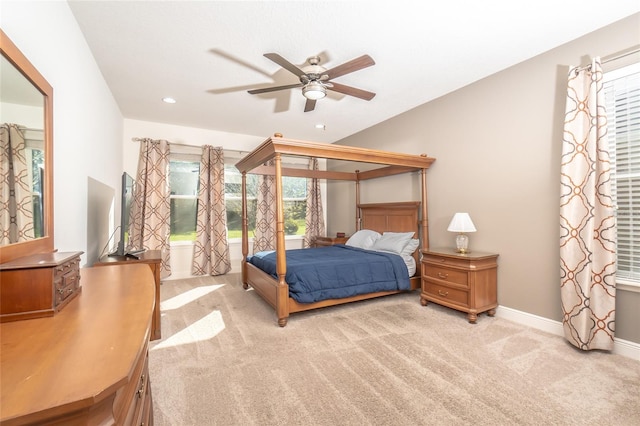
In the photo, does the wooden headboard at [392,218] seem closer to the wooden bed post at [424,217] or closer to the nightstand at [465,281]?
the wooden bed post at [424,217]

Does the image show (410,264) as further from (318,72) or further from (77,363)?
(77,363)

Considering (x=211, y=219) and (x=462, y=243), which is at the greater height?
(x=211, y=219)

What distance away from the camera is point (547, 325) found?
8.91ft

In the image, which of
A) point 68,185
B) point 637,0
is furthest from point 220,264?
point 637,0

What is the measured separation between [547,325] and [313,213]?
4160mm

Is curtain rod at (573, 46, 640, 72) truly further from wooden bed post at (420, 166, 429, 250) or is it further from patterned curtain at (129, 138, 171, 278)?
patterned curtain at (129, 138, 171, 278)

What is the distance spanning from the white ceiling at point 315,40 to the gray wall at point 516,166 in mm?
172

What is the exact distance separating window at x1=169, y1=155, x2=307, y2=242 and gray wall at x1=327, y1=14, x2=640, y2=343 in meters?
2.98

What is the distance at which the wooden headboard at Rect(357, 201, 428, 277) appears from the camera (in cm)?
414

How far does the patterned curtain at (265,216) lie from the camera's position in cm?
554

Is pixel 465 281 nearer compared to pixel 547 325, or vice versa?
pixel 547 325

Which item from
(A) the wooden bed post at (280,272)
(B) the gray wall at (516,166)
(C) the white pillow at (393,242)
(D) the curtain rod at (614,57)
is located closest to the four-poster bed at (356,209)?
(A) the wooden bed post at (280,272)

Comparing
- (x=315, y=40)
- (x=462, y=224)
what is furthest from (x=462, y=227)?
(x=315, y=40)

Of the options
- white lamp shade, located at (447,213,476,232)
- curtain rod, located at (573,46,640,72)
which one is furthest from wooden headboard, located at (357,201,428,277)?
curtain rod, located at (573,46,640,72)
